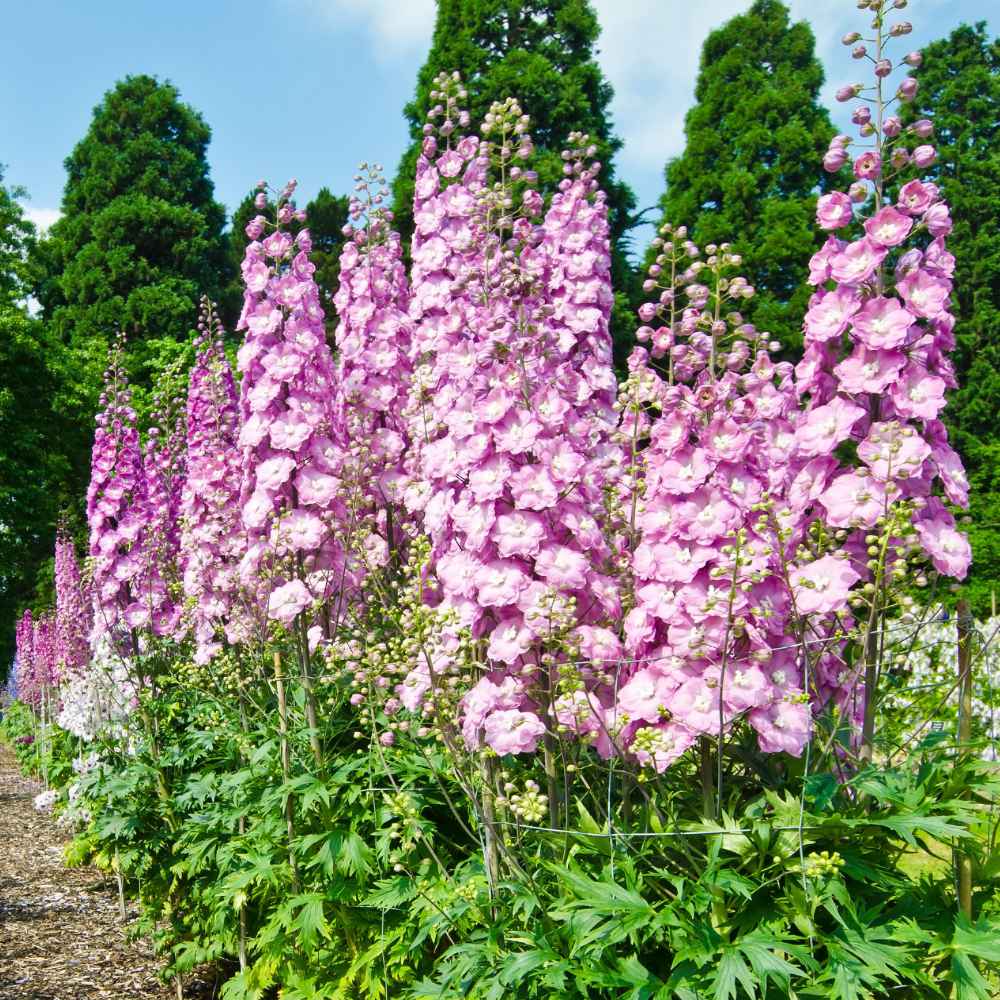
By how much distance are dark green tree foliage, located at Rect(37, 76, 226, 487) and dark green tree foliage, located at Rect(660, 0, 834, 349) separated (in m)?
11.8

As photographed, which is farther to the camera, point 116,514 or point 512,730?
point 116,514

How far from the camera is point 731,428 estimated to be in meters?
2.77

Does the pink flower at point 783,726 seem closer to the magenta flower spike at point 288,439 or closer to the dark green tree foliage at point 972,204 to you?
the magenta flower spike at point 288,439

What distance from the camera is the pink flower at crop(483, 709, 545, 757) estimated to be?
299 cm

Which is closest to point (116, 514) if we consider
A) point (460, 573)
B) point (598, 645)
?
point (460, 573)

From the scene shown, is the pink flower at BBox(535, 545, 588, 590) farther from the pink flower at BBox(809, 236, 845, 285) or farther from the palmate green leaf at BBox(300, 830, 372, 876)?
the palmate green leaf at BBox(300, 830, 372, 876)

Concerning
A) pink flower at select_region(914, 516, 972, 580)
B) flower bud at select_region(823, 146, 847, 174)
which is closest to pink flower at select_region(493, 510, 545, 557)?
pink flower at select_region(914, 516, 972, 580)

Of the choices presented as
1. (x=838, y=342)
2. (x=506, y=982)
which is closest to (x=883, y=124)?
(x=838, y=342)

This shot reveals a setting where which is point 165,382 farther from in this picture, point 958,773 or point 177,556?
point 958,773

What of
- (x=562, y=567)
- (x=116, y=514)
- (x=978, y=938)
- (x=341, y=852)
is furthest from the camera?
(x=116, y=514)

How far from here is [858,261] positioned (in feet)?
9.00

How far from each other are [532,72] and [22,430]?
11448 mm

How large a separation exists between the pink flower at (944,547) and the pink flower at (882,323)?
1.63ft

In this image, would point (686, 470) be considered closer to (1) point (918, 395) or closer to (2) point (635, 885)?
(1) point (918, 395)
